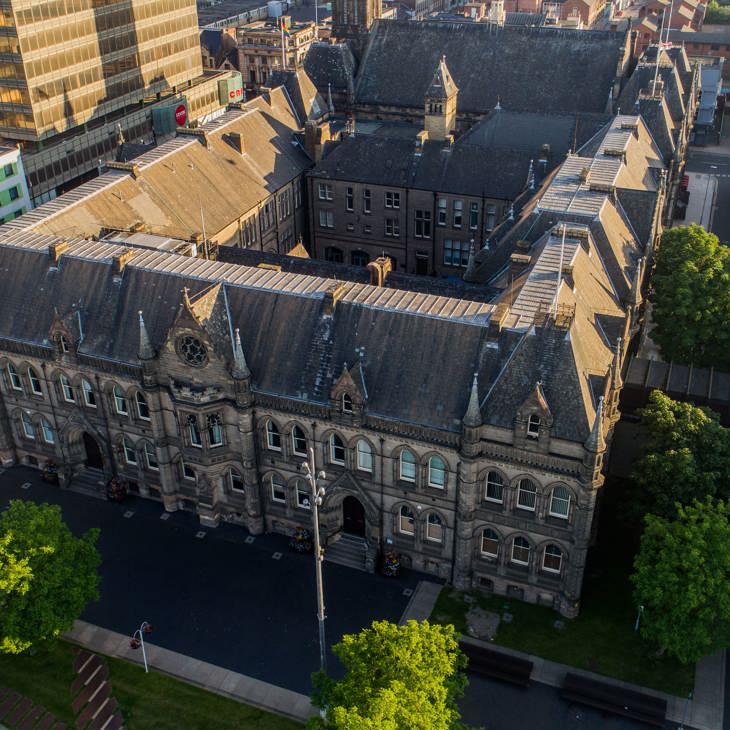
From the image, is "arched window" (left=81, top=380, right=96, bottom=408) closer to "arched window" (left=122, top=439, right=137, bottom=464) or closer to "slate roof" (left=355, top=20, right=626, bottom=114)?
"arched window" (left=122, top=439, right=137, bottom=464)

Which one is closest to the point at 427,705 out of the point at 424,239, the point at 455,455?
the point at 455,455

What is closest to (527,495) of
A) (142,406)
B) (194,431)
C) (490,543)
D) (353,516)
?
(490,543)

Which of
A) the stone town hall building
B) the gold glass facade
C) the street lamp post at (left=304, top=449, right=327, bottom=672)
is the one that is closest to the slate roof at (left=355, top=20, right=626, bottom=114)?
the gold glass facade

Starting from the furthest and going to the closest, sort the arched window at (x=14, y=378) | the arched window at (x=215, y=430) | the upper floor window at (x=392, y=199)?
1. the upper floor window at (x=392, y=199)
2. the arched window at (x=14, y=378)
3. the arched window at (x=215, y=430)

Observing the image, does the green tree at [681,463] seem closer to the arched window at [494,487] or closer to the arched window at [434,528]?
the arched window at [494,487]

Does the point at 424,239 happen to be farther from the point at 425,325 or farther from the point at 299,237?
the point at 425,325

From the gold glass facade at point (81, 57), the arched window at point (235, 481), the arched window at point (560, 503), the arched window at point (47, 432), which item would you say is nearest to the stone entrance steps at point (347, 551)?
the arched window at point (235, 481)

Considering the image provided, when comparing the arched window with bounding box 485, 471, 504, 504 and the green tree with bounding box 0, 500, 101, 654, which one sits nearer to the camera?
the green tree with bounding box 0, 500, 101, 654
